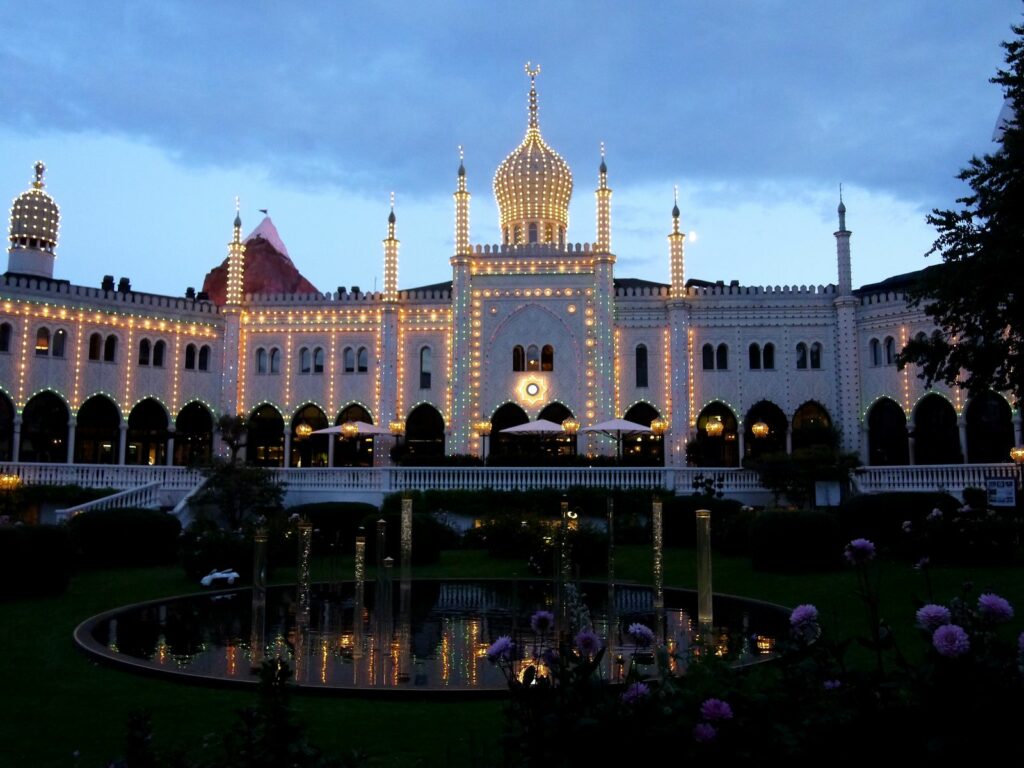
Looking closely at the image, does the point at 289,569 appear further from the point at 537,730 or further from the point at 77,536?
the point at 537,730

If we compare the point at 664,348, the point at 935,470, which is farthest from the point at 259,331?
the point at 935,470

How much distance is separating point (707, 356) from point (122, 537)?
90.9 feet

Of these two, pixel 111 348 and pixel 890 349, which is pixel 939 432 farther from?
pixel 111 348

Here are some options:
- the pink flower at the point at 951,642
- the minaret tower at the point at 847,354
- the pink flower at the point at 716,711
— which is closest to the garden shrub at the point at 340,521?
the pink flower at the point at 716,711

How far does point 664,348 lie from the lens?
42188mm

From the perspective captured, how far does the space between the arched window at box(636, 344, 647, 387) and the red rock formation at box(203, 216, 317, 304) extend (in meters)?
44.2

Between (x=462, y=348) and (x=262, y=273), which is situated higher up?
(x=262, y=273)

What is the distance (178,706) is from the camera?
898 centimetres

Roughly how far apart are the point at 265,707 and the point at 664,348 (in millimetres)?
38295

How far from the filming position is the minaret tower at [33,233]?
47.5 meters

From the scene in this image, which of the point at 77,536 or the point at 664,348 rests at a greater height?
the point at 664,348

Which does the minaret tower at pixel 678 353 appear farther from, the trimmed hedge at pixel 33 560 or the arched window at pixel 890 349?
the trimmed hedge at pixel 33 560

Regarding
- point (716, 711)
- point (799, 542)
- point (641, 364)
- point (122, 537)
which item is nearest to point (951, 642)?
point (716, 711)

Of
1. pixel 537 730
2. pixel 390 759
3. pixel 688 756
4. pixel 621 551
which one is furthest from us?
pixel 621 551
